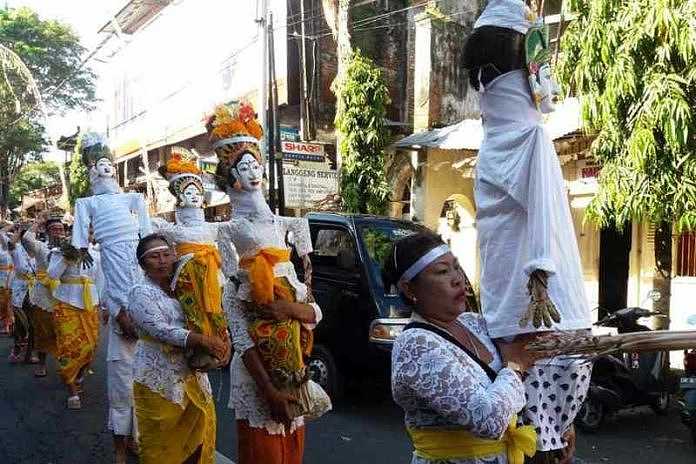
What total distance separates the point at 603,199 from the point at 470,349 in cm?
622

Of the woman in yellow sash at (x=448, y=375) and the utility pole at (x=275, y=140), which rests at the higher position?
the utility pole at (x=275, y=140)

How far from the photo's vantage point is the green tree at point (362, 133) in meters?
13.6

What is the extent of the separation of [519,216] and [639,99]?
5.61 m

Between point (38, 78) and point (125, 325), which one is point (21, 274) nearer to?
point (125, 325)

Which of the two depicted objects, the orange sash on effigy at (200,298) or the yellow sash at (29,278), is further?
the yellow sash at (29,278)

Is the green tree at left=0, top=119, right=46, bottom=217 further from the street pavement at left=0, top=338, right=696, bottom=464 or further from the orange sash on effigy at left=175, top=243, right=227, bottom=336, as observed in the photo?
the orange sash on effigy at left=175, top=243, right=227, bottom=336

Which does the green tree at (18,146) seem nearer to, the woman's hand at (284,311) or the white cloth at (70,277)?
the white cloth at (70,277)

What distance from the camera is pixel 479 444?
6.93ft

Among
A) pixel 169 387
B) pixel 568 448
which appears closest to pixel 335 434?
pixel 169 387

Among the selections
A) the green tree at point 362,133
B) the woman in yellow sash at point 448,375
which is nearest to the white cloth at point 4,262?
the green tree at point 362,133

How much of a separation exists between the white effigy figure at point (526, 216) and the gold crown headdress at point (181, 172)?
287cm

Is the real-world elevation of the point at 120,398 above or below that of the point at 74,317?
below

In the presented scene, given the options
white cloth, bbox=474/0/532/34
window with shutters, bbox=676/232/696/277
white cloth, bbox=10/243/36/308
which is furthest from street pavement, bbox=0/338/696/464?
white cloth, bbox=474/0/532/34

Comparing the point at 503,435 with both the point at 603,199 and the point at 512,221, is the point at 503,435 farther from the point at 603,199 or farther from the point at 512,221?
the point at 603,199
